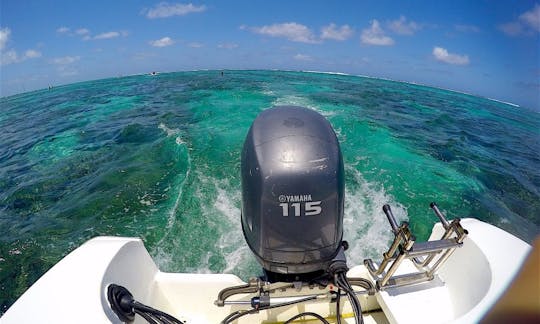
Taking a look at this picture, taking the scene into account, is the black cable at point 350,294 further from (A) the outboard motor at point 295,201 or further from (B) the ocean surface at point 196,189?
(B) the ocean surface at point 196,189

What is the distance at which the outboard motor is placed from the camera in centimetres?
180

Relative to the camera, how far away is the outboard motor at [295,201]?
180 cm

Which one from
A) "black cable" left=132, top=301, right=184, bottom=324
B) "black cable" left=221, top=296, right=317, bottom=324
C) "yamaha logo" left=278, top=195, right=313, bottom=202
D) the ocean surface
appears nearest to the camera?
"black cable" left=132, top=301, right=184, bottom=324

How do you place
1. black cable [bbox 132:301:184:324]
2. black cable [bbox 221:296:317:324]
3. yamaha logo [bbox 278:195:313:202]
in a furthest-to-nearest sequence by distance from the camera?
1. yamaha logo [bbox 278:195:313:202]
2. black cable [bbox 221:296:317:324]
3. black cable [bbox 132:301:184:324]

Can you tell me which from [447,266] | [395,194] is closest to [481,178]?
[395,194]

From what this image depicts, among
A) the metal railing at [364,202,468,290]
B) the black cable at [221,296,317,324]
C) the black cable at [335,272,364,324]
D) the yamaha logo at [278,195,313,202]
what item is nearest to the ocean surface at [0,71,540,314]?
the metal railing at [364,202,468,290]

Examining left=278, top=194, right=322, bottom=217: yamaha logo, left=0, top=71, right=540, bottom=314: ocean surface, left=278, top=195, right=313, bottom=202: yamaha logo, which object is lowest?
left=0, top=71, right=540, bottom=314: ocean surface

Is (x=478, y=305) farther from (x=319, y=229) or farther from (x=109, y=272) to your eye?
(x=109, y=272)

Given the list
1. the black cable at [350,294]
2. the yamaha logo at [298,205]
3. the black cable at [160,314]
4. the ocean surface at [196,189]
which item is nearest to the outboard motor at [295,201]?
the yamaha logo at [298,205]

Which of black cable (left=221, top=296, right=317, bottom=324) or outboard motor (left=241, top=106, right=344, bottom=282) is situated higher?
outboard motor (left=241, top=106, right=344, bottom=282)

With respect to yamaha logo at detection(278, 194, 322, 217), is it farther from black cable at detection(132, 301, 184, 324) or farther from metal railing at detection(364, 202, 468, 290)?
black cable at detection(132, 301, 184, 324)

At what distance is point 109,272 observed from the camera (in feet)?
5.46

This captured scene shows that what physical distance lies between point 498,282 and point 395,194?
3584 millimetres

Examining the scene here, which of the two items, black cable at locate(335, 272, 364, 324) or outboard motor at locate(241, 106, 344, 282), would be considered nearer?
black cable at locate(335, 272, 364, 324)
